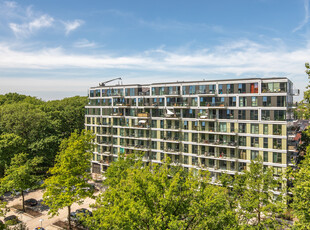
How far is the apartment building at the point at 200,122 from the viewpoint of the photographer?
47000mm

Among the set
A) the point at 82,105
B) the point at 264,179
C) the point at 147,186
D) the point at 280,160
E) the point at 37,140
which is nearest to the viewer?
the point at 147,186

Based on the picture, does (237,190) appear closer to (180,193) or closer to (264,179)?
(264,179)

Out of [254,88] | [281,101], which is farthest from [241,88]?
[281,101]

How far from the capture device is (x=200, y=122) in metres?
54.8

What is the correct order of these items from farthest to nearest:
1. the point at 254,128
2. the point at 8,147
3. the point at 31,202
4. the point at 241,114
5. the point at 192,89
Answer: the point at 192,89, the point at 8,147, the point at 241,114, the point at 254,128, the point at 31,202

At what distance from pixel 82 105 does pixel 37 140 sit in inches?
1183

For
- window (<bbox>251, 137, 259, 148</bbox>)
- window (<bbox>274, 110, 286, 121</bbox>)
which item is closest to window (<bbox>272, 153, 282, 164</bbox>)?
window (<bbox>251, 137, 259, 148</bbox>)

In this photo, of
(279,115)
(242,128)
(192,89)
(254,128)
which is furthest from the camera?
(192,89)

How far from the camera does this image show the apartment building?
47000 mm

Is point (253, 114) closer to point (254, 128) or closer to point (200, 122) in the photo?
point (254, 128)

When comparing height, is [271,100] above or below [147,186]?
above

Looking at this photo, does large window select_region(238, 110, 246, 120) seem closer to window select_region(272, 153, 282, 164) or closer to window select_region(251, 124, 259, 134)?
window select_region(251, 124, 259, 134)

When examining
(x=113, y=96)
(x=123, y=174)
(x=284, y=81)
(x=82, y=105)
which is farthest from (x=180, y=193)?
(x=82, y=105)

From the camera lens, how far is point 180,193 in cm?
2241
